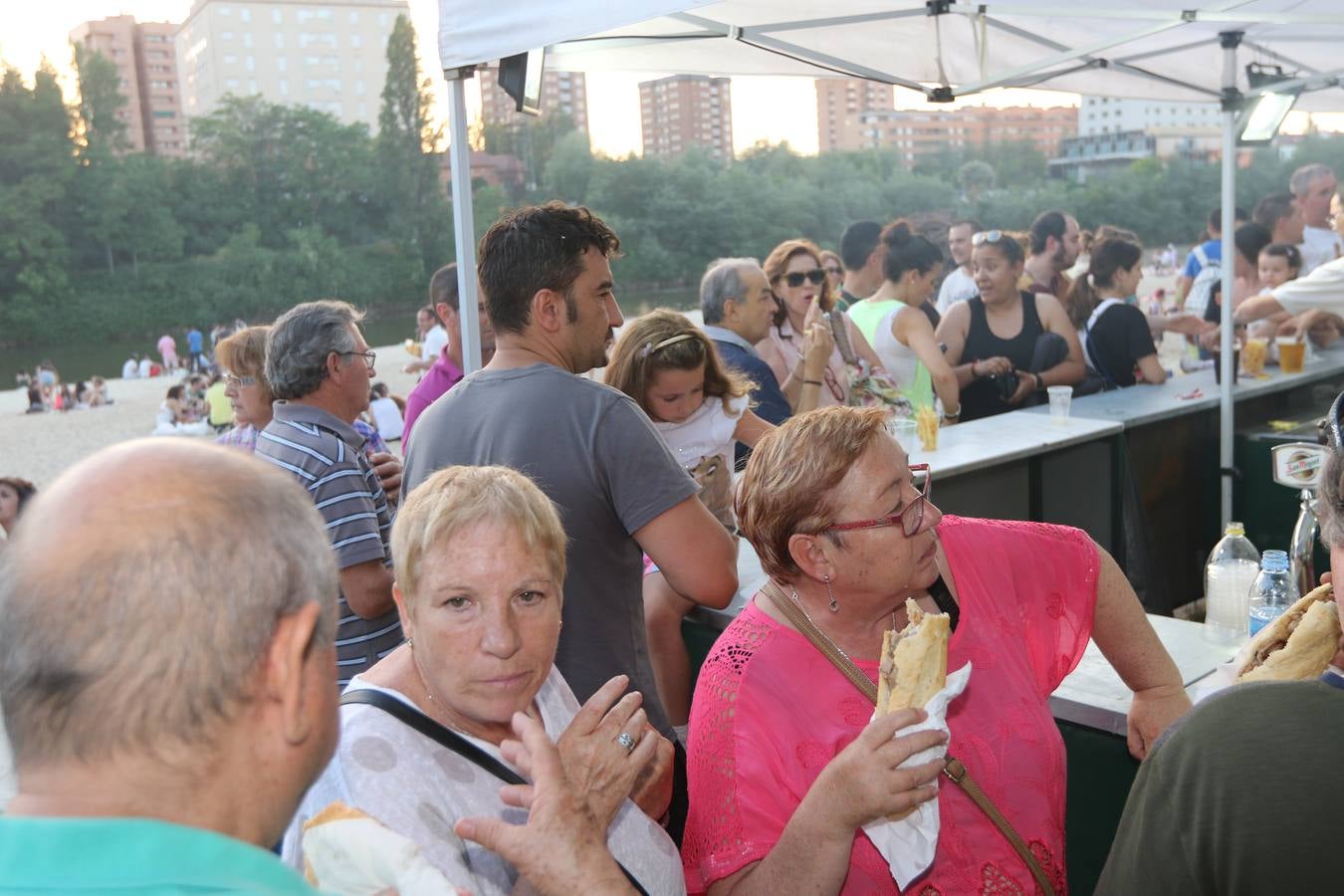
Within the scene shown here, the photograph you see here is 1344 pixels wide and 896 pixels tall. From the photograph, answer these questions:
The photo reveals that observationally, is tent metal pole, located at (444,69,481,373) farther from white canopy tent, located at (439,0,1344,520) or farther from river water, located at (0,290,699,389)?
river water, located at (0,290,699,389)

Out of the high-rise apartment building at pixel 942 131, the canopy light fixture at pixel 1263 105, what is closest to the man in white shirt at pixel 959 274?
the canopy light fixture at pixel 1263 105

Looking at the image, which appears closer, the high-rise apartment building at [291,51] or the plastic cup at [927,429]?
the plastic cup at [927,429]

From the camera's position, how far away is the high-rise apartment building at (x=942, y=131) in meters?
36.0

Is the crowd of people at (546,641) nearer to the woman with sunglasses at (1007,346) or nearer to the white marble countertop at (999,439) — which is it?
the white marble countertop at (999,439)

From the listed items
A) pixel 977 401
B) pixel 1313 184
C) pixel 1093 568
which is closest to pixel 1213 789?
pixel 1093 568

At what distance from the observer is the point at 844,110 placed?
40906 mm

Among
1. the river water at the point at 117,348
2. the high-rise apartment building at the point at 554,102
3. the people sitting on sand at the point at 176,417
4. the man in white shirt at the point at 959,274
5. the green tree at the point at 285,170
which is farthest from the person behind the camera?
the green tree at the point at 285,170

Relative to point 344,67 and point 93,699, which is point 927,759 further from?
point 344,67

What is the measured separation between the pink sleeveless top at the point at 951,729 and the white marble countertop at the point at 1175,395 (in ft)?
11.3

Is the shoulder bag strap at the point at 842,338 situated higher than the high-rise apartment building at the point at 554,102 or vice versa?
the high-rise apartment building at the point at 554,102

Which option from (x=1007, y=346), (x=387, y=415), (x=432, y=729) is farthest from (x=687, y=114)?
(x=432, y=729)

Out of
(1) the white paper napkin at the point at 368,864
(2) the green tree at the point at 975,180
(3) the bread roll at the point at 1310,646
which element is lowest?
(3) the bread roll at the point at 1310,646

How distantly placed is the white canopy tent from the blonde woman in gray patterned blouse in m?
2.54

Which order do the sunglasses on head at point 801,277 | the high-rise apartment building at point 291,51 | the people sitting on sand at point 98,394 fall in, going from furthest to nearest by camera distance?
1. the high-rise apartment building at point 291,51
2. the people sitting on sand at point 98,394
3. the sunglasses on head at point 801,277
